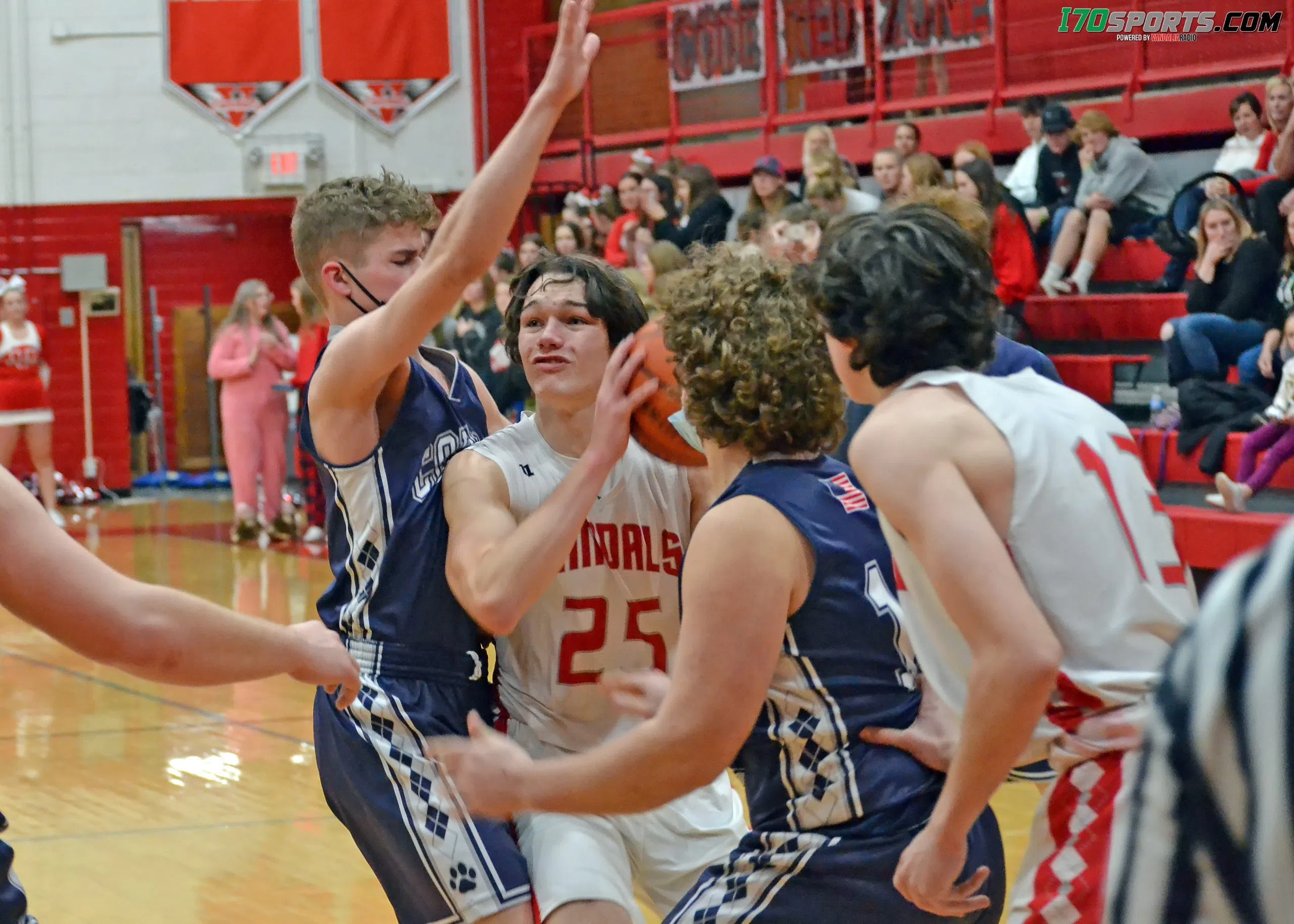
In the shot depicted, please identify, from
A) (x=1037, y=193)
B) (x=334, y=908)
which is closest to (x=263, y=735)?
(x=334, y=908)

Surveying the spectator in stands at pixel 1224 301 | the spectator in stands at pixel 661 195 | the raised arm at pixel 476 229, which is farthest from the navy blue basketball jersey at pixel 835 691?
the spectator in stands at pixel 661 195

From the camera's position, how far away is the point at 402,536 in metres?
2.94

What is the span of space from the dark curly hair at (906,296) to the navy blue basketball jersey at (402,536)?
1.07 m

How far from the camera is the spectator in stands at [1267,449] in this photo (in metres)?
7.50

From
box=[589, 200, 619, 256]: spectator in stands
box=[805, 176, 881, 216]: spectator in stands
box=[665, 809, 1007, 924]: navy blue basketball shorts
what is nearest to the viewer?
box=[665, 809, 1007, 924]: navy blue basketball shorts

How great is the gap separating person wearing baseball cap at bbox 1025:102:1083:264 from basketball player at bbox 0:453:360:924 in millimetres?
8796

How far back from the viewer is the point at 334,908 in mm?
4754

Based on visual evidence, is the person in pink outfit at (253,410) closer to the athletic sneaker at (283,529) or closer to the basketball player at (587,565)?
the athletic sneaker at (283,529)

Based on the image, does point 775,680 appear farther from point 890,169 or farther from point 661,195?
point 661,195

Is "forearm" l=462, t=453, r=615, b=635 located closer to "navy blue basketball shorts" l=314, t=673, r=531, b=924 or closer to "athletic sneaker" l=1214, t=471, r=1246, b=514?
"navy blue basketball shorts" l=314, t=673, r=531, b=924

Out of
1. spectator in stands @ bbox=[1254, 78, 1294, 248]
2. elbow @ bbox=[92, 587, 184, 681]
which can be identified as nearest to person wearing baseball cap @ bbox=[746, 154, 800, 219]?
spectator in stands @ bbox=[1254, 78, 1294, 248]

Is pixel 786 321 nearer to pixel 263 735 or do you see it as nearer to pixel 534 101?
pixel 534 101

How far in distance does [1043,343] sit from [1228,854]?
9.90 m

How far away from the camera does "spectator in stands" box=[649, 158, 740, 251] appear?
36.7 feet
